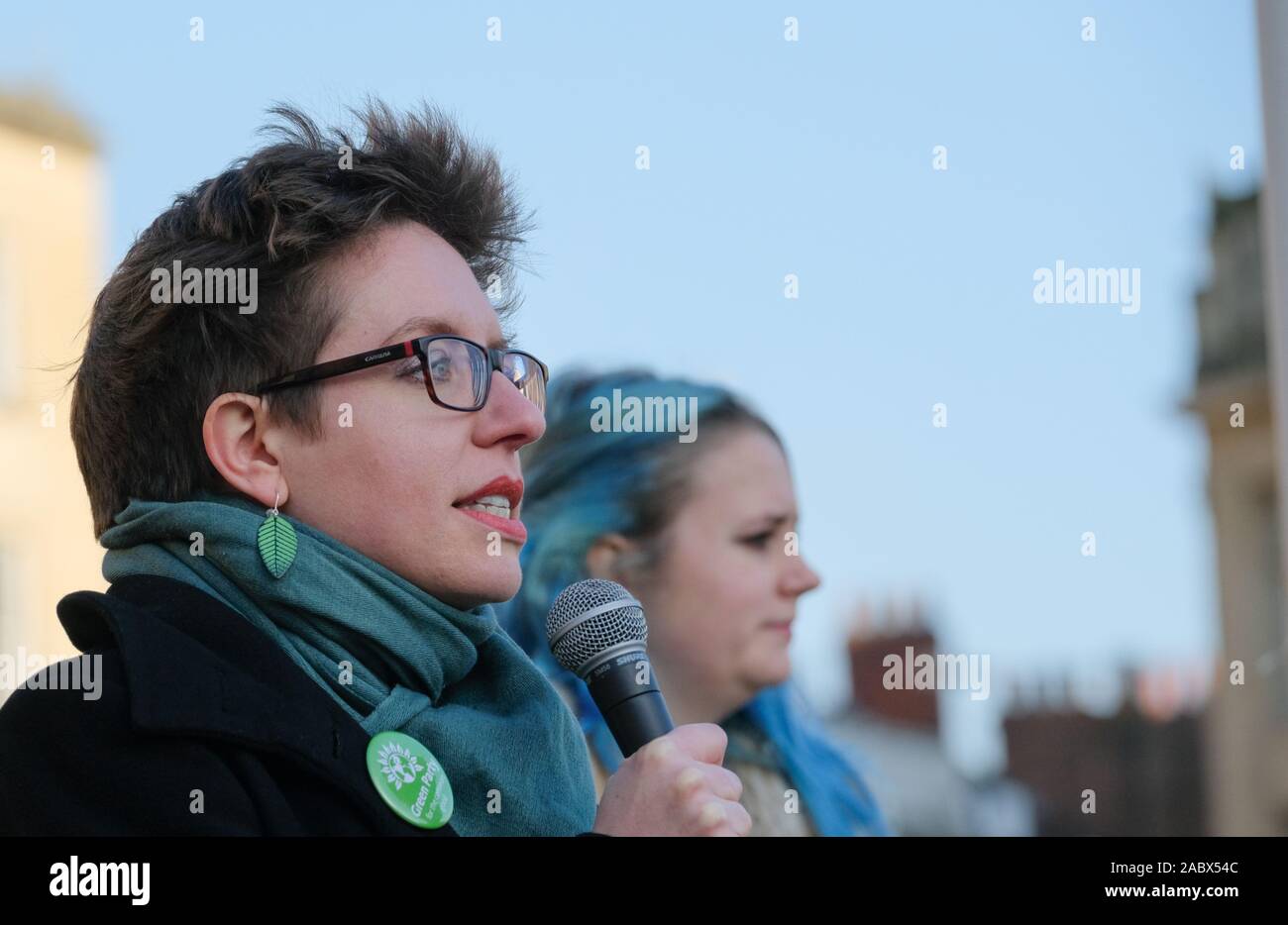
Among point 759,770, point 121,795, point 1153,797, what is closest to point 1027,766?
point 1153,797

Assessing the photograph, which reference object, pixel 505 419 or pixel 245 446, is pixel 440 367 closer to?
pixel 505 419

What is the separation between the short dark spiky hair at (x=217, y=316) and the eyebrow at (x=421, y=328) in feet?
0.31

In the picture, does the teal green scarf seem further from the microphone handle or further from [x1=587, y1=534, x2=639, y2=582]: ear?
[x1=587, y1=534, x2=639, y2=582]: ear

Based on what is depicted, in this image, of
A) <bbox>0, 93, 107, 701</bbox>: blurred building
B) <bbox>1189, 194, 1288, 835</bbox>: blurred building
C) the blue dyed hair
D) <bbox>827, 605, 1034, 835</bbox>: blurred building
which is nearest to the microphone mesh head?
the blue dyed hair

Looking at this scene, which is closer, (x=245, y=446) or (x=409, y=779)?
(x=409, y=779)

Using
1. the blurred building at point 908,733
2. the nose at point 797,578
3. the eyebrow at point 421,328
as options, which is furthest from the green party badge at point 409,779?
the blurred building at point 908,733

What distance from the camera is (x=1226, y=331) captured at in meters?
12.1

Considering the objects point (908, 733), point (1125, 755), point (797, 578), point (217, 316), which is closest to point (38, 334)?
point (797, 578)

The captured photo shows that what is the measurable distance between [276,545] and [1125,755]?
41.9 ft

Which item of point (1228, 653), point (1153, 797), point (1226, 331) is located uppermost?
point (1226, 331)

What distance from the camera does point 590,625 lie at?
2.39 m
